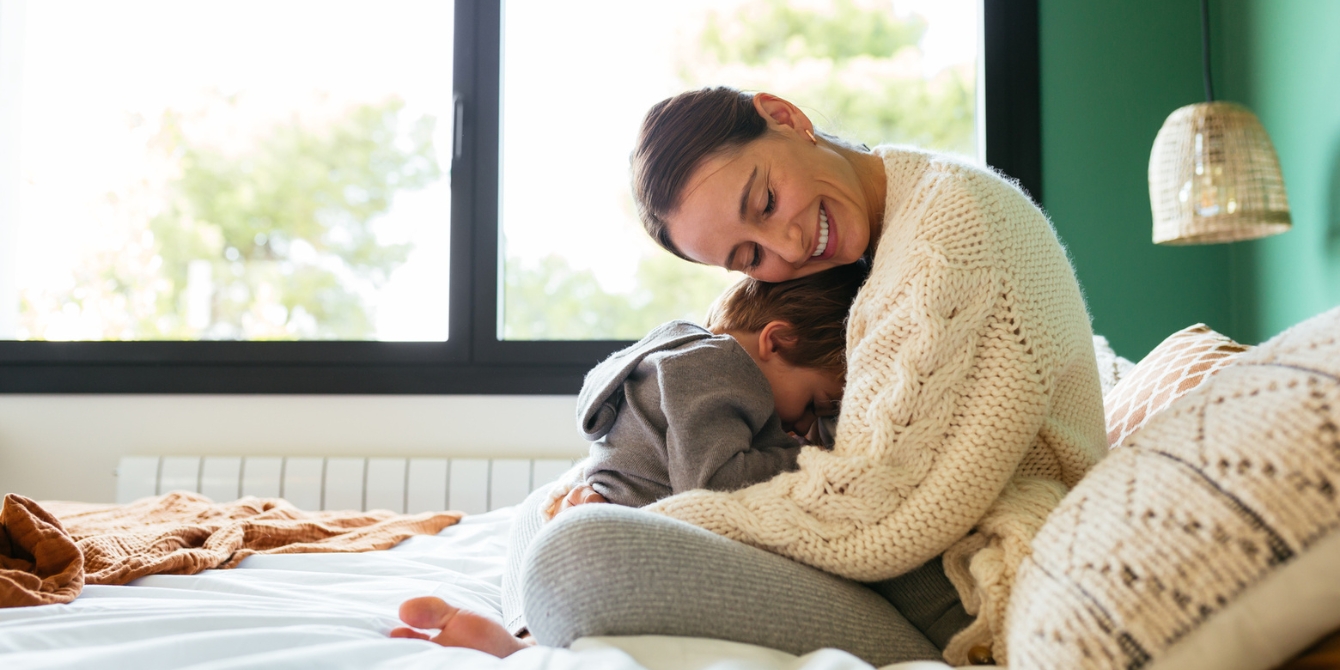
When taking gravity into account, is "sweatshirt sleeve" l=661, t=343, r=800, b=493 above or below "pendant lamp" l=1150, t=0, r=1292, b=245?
below

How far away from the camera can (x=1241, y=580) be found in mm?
517

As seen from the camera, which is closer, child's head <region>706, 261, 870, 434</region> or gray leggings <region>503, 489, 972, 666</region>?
gray leggings <region>503, 489, 972, 666</region>

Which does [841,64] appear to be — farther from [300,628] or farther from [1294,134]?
[300,628]

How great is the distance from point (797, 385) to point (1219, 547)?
71cm

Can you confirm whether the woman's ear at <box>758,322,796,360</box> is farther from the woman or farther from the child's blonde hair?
the woman

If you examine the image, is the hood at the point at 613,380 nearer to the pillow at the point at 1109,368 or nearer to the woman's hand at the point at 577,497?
the woman's hand at the point at 577,497

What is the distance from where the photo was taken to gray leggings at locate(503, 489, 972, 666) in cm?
72

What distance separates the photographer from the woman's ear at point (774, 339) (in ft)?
3.99

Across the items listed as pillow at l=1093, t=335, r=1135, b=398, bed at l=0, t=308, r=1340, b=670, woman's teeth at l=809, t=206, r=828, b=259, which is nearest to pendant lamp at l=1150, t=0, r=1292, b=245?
pillow at l=1093, t=335, r=1135, b=398

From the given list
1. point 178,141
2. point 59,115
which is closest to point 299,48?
point 178,141

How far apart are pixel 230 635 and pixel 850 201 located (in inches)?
30.8

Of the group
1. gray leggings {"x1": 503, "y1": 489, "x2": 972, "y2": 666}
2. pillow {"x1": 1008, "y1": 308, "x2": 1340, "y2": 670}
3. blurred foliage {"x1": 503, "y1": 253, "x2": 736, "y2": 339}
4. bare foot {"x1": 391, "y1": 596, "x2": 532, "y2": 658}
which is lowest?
bare foot {"x1": 391, "y1": 596, "x2": 532, "y2": 658}

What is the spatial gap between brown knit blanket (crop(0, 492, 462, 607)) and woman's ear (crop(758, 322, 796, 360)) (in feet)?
2.45

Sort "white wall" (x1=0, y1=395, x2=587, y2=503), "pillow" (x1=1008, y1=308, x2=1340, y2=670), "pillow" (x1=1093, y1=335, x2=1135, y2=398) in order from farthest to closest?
1. "white wall" (x1=0, y1=395, x2=587, y2=503)
2. "pillow" (x1=1093, y1=335, x2=1135, y2=398)
3. "pillow" (x1=1008, y1=308, x2=1340, y2=670)
